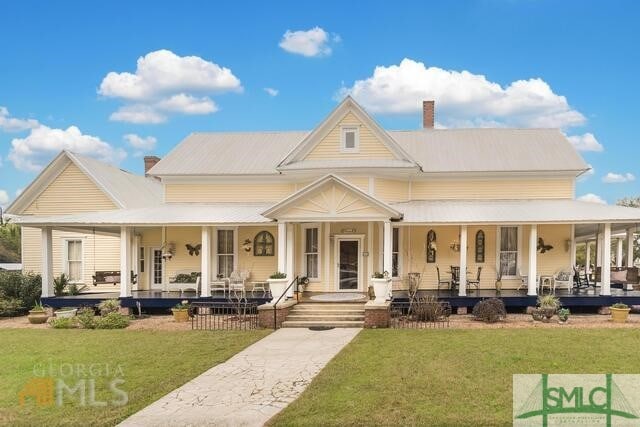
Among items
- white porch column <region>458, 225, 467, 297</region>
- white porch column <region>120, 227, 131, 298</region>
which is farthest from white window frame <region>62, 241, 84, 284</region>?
white porch column <region>458, 225, 467, 297</region>

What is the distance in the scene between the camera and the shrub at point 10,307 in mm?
19797

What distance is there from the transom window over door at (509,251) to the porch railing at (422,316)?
471cm

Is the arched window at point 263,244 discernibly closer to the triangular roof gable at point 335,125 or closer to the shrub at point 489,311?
the triangular roof gable at point 335,125

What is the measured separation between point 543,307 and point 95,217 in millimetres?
15846

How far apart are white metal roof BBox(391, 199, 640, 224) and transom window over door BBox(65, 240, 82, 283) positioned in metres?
14.6

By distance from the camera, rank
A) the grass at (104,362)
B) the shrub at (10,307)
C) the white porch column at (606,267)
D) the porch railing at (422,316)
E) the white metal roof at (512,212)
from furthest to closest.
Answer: the shrub at (10,307)
the white porch column at (606,267)
the white metal roof at (512,212)
the porch railing at (422,316)
the grass at (104,362)

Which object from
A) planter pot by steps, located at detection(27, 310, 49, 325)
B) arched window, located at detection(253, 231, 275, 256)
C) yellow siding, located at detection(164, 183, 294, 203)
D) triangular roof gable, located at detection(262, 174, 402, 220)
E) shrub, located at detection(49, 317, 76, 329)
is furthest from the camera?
yellow siding, located at detection(164, 183, 294, 203)

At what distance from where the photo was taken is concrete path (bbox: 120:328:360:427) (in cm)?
795

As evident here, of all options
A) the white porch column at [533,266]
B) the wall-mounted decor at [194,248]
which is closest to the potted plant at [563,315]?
the white porch column at [533,266]

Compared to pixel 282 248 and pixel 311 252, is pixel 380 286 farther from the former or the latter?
pixel 311 252

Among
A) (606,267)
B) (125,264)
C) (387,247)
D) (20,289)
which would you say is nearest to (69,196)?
(20,289)

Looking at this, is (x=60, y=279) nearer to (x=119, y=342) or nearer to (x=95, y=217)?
(x=95, y=217)

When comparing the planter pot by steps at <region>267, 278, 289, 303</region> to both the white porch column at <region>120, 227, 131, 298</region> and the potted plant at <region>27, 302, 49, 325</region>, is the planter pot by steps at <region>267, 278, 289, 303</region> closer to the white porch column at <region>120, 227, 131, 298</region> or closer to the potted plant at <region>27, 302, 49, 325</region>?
the white porch column at <region>120, 227, 131, 298</region>

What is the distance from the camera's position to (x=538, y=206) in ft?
67.5
